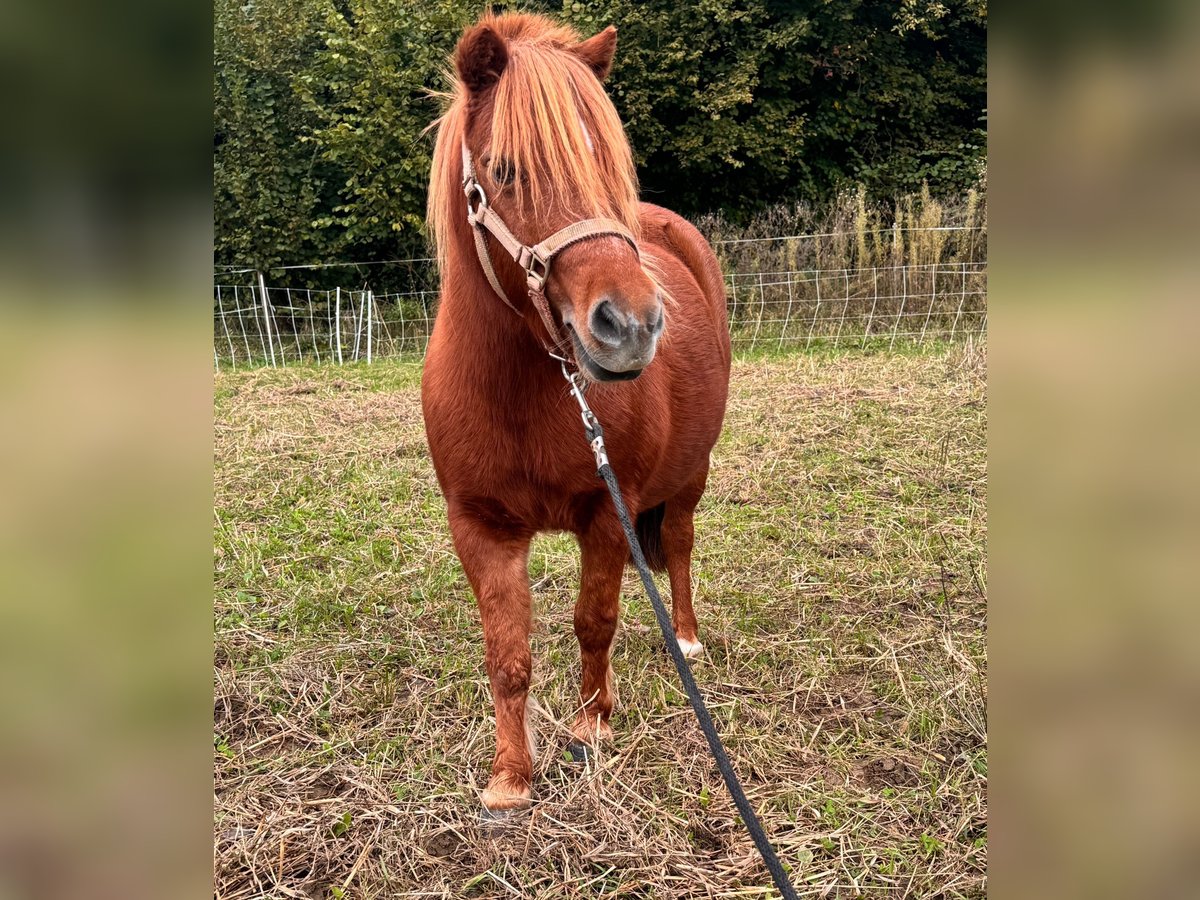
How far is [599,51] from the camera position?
2311mm

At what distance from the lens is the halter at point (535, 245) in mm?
1848

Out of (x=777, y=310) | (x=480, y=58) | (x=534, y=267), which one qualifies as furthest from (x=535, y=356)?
(x=777, y=310)

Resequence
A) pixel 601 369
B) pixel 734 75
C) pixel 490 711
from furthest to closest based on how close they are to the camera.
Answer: pixel 734 75, pixel 490 711, pixel 601 369

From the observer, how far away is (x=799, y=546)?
14.7ft

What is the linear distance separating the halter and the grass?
1.48 meters

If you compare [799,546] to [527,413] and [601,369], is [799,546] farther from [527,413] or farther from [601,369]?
[601,369]

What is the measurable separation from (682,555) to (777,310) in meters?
10.2

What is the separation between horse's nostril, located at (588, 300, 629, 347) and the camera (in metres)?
1.74

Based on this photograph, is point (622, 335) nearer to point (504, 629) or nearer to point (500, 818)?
point (504, 629)

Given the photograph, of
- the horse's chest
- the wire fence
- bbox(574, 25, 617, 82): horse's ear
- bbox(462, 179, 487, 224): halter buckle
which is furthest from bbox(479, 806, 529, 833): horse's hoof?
the wire fence

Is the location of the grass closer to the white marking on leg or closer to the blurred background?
the white marking on leg

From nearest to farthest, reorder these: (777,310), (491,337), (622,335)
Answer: (622,335), (491,337), (777,310)
